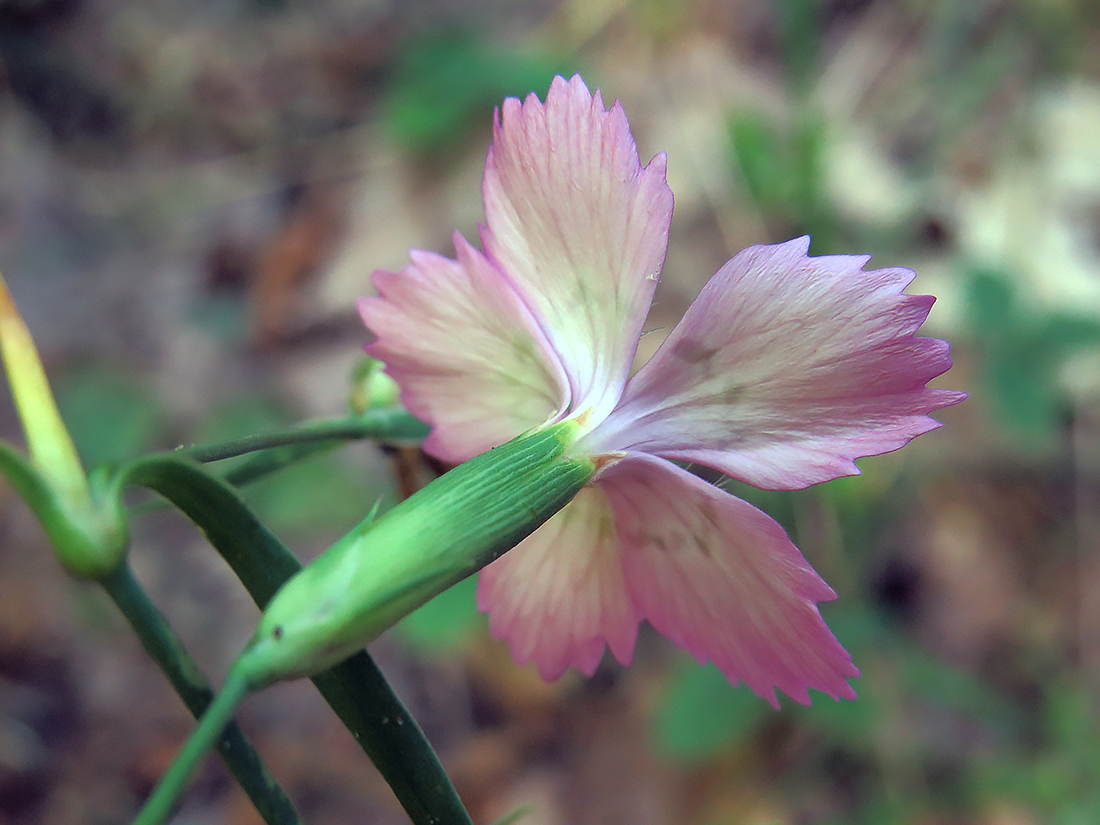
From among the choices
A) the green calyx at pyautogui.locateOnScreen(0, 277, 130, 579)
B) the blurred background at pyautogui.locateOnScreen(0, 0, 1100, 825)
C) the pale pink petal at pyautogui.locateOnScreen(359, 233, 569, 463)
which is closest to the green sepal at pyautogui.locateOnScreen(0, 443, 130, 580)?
the green calyx at pyautogui.locateOnScreen(0, 277, 130, 579)

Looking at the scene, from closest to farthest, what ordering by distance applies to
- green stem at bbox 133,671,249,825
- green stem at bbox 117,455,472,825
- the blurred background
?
green stem at bbox 133,671,249,825
green stem at bbox 117,455,472,825
the blurred background

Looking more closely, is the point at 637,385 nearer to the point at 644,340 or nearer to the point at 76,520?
the point at 76,520

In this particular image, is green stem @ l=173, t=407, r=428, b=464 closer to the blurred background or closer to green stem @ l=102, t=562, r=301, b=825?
green stem @ l=102, t=562, r=301, b=825

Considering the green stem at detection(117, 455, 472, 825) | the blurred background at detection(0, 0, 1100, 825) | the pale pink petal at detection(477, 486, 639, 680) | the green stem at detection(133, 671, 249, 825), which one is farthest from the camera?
the blurred background at detection(0, 0, 1100, 825)

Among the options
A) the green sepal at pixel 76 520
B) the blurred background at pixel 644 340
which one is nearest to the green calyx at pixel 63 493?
the green sepal at pixel 76 520

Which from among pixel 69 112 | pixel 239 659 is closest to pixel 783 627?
pixel 239 659

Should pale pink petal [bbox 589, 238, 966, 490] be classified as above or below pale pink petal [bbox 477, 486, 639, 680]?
above
